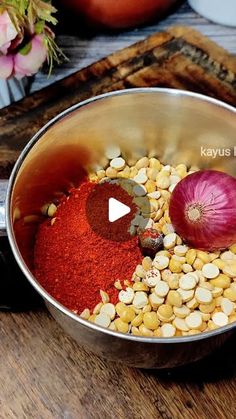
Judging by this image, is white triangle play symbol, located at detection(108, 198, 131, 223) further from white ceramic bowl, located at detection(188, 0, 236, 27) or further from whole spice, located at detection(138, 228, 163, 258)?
white ceramic bowl, located at detection(188, 0, 236, 27)

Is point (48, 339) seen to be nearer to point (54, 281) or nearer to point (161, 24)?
point (54, 281)

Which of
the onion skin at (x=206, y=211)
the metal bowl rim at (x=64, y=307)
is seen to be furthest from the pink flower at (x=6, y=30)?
the onion skin at (x=206, y=211)

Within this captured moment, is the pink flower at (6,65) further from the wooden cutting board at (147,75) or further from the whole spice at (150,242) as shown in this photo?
the whole spice at (150,242)

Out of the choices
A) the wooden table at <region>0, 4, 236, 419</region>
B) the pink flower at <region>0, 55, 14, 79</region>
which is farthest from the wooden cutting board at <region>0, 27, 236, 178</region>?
the wooden table at <region>0, 4, 236, 419</region>

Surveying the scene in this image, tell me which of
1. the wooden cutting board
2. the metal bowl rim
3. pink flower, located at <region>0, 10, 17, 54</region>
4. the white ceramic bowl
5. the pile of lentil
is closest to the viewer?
the metal bowl rim

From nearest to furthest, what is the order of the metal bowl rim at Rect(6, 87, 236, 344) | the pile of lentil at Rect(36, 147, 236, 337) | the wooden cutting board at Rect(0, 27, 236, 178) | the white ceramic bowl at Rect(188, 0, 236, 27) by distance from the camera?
1. the metal bowl rim at Rect(6, 87, 236, 344)
2. the pile of lentil at Rect(36, 147, 236, 337)
3. the wooden cutting board at Rect(0, 27, 236, 178)
4. the white ceramic bowl at Rect(188, 0, 236, 27)

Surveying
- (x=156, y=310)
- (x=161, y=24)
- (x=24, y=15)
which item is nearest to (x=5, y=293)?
(x=156, y=310)

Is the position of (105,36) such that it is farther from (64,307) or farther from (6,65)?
(64,307)

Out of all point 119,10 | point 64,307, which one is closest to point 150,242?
point 64,307
